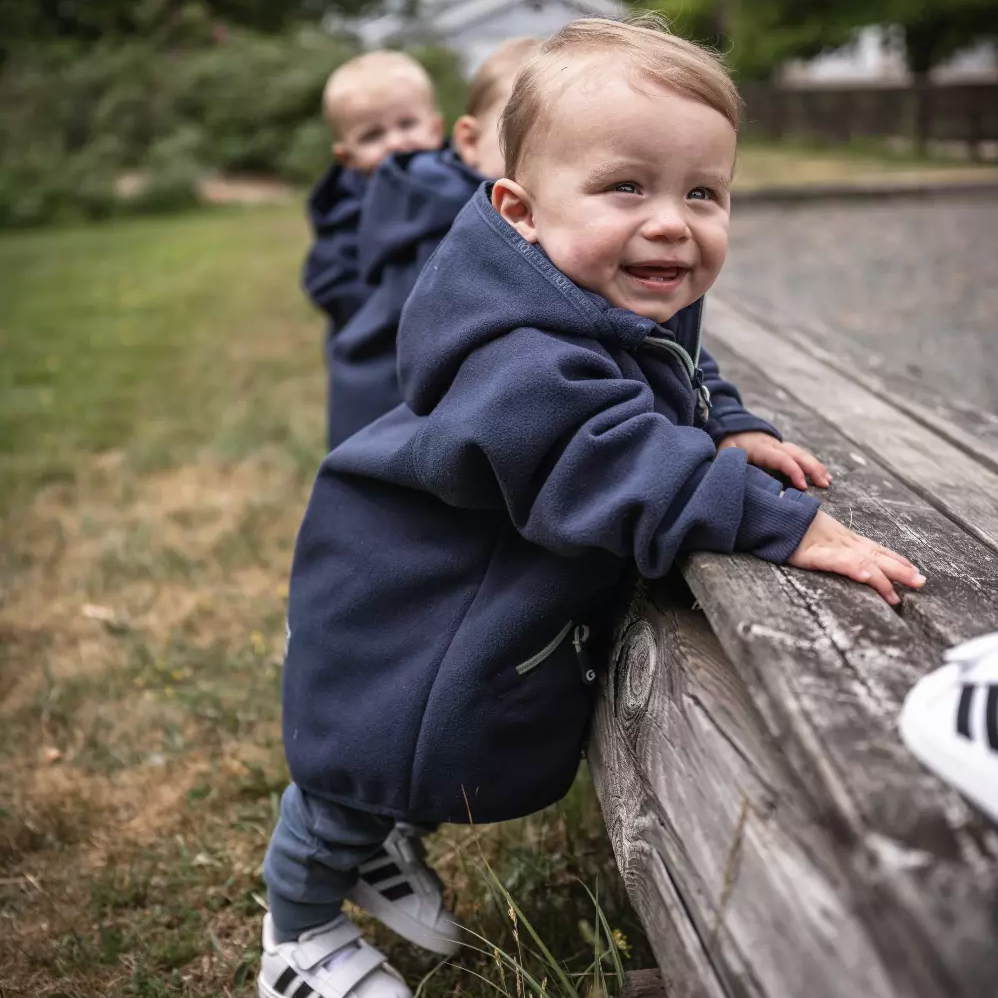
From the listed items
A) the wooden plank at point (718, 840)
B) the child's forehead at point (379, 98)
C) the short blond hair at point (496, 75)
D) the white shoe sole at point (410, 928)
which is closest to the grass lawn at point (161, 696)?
the white shoe sole at point (410, 928)

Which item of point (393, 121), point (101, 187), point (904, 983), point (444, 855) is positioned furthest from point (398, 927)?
point (101, 187)

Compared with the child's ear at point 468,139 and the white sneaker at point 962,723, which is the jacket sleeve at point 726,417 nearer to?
the white sneaker at point 962,723

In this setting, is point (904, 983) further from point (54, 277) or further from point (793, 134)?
point (793, 134)

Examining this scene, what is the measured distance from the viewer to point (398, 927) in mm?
2074

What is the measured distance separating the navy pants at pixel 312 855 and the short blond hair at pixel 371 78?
2.61 m

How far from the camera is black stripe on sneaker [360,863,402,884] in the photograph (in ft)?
6.97

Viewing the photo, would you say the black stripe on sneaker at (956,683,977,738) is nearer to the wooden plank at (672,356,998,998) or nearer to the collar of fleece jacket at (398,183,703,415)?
the wooden plank at (672,356,998,998)

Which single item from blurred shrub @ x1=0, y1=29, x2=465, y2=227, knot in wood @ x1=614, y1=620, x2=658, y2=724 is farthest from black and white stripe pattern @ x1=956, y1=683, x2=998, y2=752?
blurred shrub @ x1=0, y1=29, x2=465, y2=227

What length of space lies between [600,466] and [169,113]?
17.1 m

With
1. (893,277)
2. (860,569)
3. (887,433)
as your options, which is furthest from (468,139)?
(893,277)

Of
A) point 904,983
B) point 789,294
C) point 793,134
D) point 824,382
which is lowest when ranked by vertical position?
point 793,134

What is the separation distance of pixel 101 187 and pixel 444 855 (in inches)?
527

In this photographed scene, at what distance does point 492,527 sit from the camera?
171cm

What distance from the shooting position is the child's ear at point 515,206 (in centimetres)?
167
